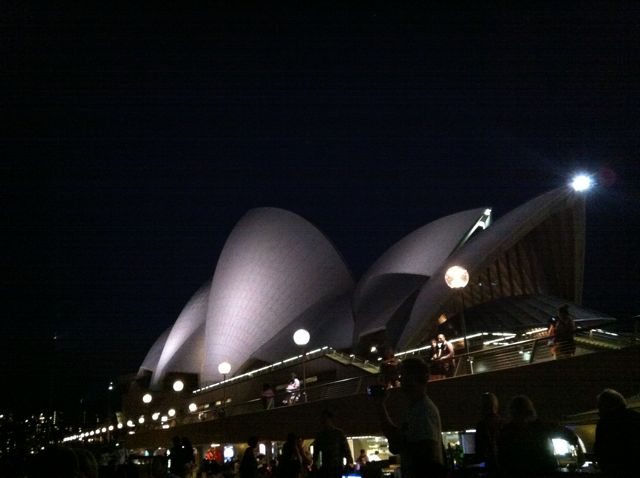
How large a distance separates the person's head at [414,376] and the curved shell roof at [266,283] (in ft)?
94.9

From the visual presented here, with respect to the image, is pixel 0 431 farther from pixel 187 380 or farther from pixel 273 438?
pixel 273 438

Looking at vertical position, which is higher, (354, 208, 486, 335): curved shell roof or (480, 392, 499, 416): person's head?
(354, 208, 486, 335): curved shell roof

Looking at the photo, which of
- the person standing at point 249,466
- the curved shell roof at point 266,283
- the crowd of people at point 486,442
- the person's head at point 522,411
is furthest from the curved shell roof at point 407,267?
the person's head at point 522,411

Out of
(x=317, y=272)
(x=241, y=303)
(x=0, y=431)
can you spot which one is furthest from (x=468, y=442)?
(x=0, y=431)

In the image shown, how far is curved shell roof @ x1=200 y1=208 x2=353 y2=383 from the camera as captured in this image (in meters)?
32.8

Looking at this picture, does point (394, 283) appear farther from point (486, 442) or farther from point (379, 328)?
point (486, 442)

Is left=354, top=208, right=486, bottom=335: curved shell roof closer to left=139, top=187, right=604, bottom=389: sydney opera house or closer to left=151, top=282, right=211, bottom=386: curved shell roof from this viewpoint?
left=139, top=187, right=604, bottom=389: sydney opera house

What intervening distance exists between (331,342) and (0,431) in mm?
49907

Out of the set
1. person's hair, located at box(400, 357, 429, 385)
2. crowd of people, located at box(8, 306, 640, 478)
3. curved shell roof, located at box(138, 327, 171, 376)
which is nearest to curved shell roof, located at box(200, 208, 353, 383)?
curved shell roof, located at box(138, 327, 171, 376)

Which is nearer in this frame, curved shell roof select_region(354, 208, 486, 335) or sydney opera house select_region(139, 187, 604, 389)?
sydney opera house select_region(139, 187, 604, 389)

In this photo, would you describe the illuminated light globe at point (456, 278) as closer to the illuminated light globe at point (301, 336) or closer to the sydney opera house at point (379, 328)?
the sydney opera house at point (379, 328)

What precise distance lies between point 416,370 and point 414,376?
38 millimetres

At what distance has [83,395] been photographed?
80.2m

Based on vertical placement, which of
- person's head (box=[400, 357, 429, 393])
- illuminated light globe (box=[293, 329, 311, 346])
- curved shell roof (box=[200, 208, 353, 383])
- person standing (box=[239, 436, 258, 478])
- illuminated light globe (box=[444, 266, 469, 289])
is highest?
curved shell roof (box=[200, 208, 353, 383])
